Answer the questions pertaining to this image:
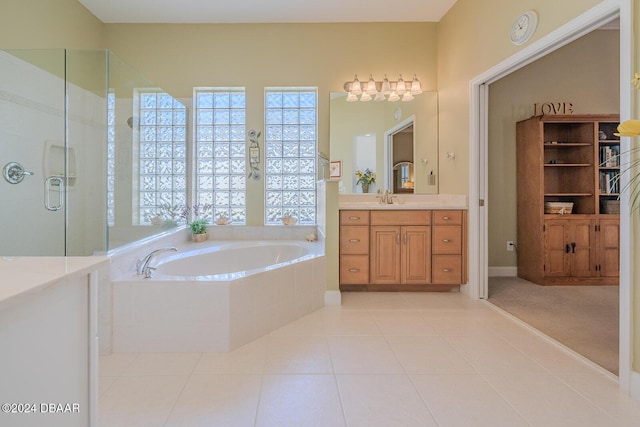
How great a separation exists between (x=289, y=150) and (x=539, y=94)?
2.80m

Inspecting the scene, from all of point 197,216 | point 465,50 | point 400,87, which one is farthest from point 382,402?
point 400,87

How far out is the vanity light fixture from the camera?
3.76 metres

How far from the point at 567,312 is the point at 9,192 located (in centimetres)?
410

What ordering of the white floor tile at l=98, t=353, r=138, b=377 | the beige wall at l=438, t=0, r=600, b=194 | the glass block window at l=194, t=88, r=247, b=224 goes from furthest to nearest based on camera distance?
the glass block window at l=194, t=88, r=247, b=224, the beige wall at l=438, t=0, r=600, b=194, the white floor tile at l=98, t=353, r=138, b=377

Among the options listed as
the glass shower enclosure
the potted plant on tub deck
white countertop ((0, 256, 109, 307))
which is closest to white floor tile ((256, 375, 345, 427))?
white countertop ((0, 256, 109, 307))

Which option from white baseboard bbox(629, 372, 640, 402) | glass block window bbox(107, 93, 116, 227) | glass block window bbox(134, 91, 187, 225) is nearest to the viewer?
white baseboard bbox(629, 372, 640, 402)

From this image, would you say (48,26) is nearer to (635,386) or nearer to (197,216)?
(197,216)

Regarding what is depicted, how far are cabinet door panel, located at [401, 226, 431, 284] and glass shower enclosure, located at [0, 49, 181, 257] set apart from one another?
7.59ft

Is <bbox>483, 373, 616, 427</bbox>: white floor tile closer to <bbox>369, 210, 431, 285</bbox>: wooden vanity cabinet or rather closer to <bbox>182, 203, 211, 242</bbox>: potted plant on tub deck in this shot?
<bbox>369, 210, 431, 285</bbox>: wooden vanity cabinet

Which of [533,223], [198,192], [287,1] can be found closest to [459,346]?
[533,223]

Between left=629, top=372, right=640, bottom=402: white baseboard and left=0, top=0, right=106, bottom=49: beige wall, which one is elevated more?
left=0, top=0, right=106, bottom=49: beige wall

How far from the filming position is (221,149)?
389cm

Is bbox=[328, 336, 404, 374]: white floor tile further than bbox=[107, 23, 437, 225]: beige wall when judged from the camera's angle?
No

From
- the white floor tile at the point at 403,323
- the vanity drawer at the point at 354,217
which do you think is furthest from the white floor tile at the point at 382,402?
the vanity drawer at the point at 354,217
